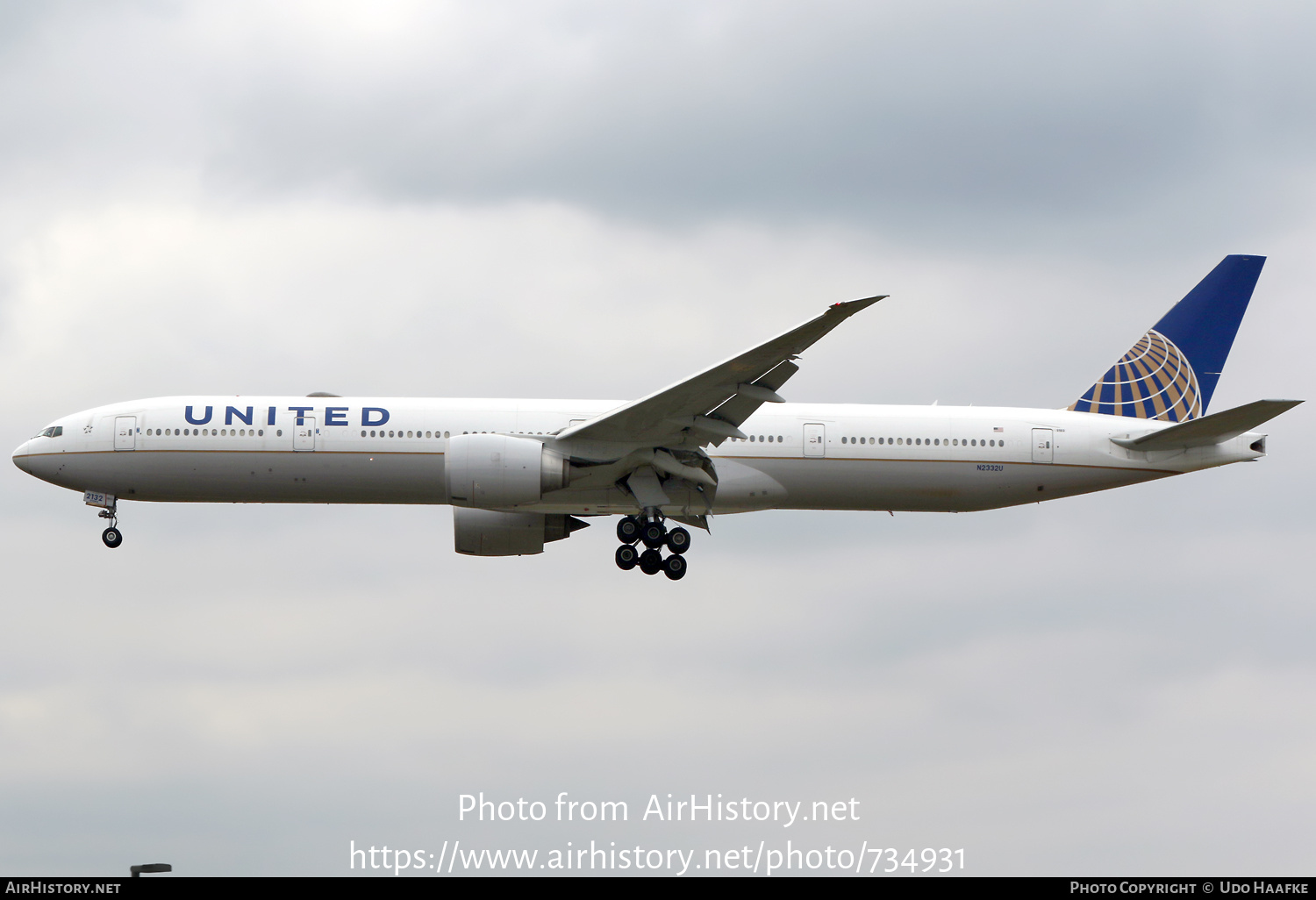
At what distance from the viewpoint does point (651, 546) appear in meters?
34.9

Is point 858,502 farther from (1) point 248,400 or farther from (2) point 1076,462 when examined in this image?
(1) point 248,400

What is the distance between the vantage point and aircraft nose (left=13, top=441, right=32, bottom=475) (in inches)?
1433

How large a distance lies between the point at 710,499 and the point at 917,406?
17.7 ft

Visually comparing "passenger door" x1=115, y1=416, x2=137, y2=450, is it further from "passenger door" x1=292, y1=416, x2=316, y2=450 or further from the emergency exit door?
the emergency exit door

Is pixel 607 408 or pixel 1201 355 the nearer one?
pixel 607 408

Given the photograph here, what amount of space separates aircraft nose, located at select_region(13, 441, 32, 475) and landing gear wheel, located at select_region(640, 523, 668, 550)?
1447 cm

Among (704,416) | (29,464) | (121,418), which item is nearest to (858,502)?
(704,416)

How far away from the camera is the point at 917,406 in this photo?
36.0 metres

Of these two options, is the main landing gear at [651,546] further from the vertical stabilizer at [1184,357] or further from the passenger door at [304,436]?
the vertical stabilizer at [1184,357]

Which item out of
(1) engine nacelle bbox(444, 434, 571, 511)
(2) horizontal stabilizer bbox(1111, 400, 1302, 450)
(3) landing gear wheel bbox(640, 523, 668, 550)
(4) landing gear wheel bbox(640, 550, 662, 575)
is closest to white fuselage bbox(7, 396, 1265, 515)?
(2) horizontal stabilizer bbox(1111, 400, 1302, 450)

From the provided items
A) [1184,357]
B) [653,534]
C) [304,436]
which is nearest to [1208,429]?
[1184,357]

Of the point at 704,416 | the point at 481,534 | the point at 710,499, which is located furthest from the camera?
the point at 481,534

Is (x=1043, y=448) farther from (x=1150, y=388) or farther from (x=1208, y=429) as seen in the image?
(x=1150, y=388)

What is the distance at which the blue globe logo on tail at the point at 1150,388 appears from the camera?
1475 inches
